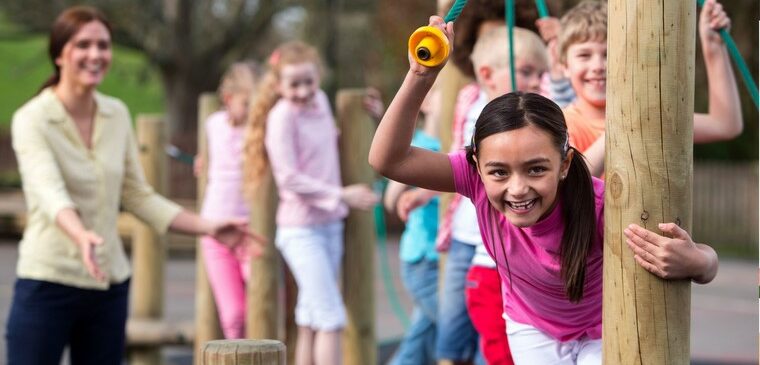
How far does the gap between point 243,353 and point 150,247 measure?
4.46m

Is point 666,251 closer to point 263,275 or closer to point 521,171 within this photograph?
point 521,171

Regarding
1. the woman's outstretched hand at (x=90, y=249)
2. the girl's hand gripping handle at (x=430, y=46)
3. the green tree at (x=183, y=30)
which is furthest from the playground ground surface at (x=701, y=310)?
the green tree at (x=183, y=30)

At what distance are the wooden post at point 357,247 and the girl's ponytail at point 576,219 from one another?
10.5 ft

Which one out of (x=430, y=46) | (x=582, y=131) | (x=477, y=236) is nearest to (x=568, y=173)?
(x=430, y=46)

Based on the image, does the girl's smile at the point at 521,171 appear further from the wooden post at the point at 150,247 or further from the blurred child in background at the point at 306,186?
the wooden post at the point at 150,247

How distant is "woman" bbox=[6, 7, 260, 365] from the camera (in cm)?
462

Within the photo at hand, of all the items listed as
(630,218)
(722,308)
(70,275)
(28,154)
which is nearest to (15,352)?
(70,275)

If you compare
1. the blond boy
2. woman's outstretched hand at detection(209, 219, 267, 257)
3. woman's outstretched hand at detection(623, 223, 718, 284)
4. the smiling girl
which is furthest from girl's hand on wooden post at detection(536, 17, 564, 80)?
woman's outstretched hand at detection(623, 223, 718, 284)

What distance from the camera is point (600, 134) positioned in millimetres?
3908

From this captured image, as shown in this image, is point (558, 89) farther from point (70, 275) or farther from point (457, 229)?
point (70, 275)

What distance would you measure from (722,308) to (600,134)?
356 inches

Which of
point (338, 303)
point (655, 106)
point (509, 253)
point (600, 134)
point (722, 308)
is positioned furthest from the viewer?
point (722, 308)

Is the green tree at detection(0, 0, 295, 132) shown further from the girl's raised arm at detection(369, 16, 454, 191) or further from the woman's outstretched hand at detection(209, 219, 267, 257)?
the girl's raised arm at detection(369, 16, 454, 191)

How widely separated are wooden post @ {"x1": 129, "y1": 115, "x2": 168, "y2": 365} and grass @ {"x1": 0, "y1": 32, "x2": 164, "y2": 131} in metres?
18.7
